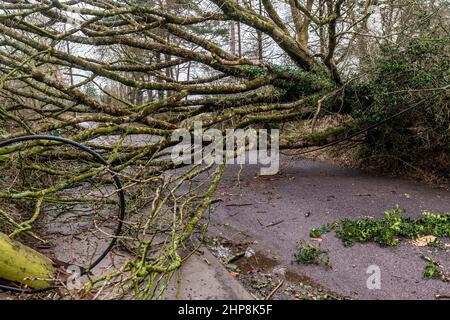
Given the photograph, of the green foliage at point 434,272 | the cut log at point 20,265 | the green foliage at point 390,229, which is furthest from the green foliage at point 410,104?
the cut log at point 20,265

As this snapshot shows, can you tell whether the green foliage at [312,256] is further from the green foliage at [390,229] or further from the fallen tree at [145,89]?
the fallen tree at [145,89]

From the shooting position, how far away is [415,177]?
273 inches

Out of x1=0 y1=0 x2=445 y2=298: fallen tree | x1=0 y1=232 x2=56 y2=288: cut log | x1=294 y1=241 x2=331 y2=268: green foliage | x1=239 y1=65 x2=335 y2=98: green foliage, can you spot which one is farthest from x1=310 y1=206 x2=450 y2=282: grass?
x1=239 y1=65 x2=335 y2=98: green foliage

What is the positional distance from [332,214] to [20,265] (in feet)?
13.4

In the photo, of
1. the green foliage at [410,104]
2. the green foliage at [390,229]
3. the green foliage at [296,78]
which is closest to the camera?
the green foliage at [390,229]

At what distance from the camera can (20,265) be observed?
3123 mm

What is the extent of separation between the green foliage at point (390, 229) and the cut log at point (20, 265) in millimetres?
3228

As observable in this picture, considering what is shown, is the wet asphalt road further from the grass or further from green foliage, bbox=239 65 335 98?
green foliage, bbox=239 65 335 98

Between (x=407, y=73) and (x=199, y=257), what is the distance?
483 cm

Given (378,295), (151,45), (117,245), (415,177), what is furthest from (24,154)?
(415,177)

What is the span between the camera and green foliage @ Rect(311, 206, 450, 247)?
170 inches

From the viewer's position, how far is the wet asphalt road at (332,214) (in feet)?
12.0

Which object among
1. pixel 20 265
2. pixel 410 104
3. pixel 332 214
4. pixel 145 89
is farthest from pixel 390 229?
pixel 145 89
